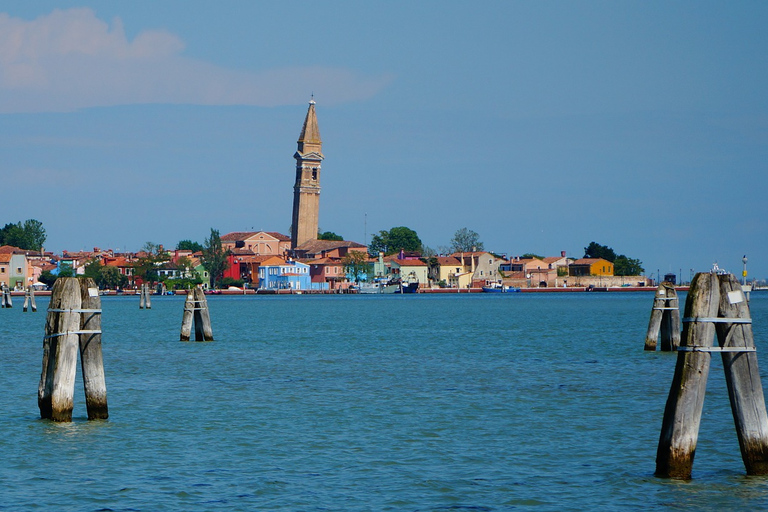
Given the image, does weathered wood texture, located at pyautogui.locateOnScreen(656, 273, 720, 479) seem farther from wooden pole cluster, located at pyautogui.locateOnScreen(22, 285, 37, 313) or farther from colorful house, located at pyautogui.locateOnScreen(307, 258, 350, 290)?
colorful house, located at pyautogui.locateOnScreen(307, 258, 350, 290)

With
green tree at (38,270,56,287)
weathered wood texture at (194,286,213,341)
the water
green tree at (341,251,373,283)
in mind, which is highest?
green tree at (341,251,373,283)

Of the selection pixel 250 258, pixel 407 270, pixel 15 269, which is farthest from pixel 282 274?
pixel 15 269

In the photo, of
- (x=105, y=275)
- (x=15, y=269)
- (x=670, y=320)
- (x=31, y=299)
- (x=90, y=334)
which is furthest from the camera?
(x=105, y=275)

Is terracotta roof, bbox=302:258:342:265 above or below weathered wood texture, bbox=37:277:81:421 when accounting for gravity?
above

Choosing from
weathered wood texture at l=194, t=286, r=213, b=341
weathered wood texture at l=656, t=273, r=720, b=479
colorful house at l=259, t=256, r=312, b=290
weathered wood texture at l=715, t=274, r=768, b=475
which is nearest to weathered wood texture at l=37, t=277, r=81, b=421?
weathered wood texture at l=656, t=273, r=720, b=479

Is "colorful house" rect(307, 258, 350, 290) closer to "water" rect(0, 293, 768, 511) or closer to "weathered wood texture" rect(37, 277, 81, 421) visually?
"water" rect(0, 293, 768, 511)

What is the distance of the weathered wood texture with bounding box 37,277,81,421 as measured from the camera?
1588 cm

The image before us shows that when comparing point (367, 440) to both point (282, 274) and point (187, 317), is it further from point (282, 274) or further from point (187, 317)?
point (282, 274)

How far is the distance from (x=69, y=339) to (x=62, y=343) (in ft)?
0.37

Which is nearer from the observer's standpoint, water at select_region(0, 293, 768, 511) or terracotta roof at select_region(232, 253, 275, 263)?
water at select_region(0, 293, 768, 511)

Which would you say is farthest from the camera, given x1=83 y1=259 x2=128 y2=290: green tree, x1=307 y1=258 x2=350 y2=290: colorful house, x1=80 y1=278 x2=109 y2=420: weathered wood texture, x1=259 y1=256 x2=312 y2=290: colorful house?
x1=307 y1=258 x2=350 y2=290: colorful house

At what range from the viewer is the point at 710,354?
11.7 m

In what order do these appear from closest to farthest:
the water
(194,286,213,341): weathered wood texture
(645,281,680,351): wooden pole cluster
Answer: the water < (645,281,680,351): wooden pole cluster < (194,286,213,341): weathered wood texture

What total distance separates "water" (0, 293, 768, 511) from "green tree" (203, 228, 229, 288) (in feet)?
486
